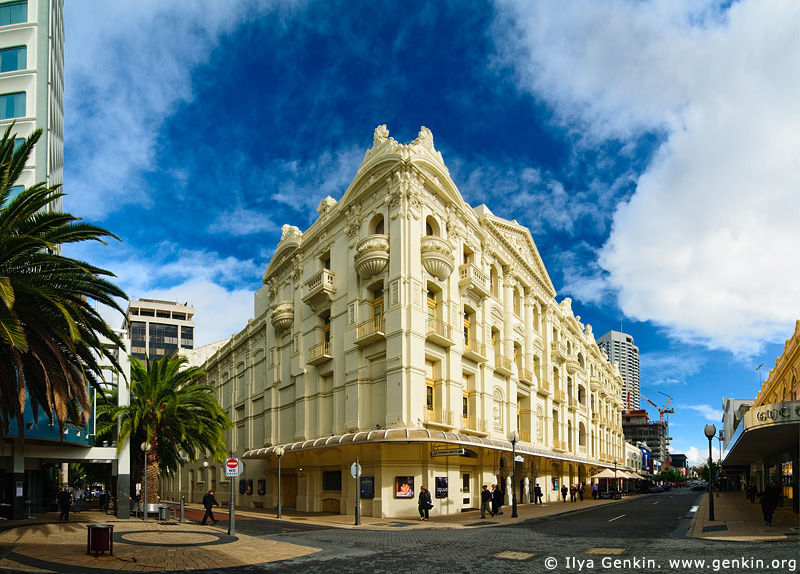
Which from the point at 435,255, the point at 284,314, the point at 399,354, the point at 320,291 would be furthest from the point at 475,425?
the point at 284,314

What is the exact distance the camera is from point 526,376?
43938 millimetres

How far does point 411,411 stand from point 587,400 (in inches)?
1618

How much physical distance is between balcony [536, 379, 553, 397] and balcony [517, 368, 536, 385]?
99.0 inches

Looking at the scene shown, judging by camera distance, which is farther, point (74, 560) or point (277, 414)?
point (277, 414)

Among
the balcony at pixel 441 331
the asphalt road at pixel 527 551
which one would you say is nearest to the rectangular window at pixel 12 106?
the balcony at pixel 441 331

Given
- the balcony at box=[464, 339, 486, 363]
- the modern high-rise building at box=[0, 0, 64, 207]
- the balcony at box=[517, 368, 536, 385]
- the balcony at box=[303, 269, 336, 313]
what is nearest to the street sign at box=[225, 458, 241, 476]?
the balcony at box=[303, 269, 336, 313]

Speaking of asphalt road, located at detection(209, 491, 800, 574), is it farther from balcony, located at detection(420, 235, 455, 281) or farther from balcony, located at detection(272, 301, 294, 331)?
balcony, located at detection(272, 301, 294, 331)

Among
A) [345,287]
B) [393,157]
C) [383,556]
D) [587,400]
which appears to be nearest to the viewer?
[383,556]

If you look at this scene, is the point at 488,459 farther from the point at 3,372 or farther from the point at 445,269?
the point at 3,372

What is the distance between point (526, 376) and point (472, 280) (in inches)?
479

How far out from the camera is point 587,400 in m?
64.9

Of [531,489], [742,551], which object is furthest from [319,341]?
[742,551]

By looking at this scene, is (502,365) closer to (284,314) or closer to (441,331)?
(441,331)

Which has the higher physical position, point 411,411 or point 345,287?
point 345,287
